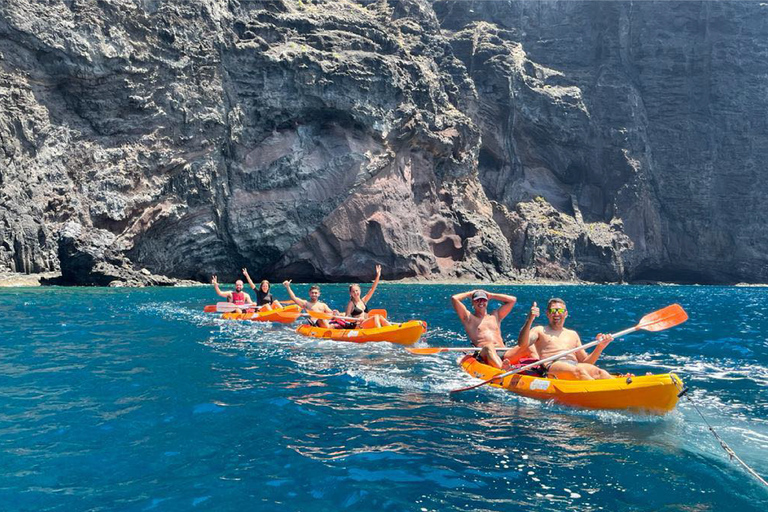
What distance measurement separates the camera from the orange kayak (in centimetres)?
2119

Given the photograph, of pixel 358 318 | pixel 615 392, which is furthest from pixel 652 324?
pixel 358 318

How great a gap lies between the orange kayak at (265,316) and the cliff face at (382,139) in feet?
83.4

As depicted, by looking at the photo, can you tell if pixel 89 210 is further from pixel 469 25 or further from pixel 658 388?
pixel 469 25

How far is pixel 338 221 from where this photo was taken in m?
57.7

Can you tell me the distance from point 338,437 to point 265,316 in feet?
48.6

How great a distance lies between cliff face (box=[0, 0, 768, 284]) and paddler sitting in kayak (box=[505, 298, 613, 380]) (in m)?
39.5

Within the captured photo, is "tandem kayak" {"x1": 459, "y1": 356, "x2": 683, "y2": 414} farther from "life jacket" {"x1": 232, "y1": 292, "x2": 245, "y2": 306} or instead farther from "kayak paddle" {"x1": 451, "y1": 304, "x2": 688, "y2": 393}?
"life jacket" {"x1": 232, "y1": 292, "x2": 245, "y2": 306}

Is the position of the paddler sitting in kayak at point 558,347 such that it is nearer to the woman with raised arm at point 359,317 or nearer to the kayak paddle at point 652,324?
the kayak paddle at point 652,324

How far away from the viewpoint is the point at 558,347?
984 centimetres

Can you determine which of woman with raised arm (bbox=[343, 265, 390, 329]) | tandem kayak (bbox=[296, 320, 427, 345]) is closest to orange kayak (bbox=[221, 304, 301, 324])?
woman with raised arm (bbox=[343, 265, 390, 329])

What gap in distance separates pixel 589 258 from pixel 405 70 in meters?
36.8

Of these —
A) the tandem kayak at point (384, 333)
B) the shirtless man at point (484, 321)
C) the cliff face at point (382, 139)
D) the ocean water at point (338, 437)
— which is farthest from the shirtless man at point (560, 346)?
the cliff face at point (382, 139)

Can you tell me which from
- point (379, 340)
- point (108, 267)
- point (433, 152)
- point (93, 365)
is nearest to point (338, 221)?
point (433, 152)

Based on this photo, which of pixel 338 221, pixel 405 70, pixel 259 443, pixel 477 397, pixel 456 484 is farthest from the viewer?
pixel 405 70
